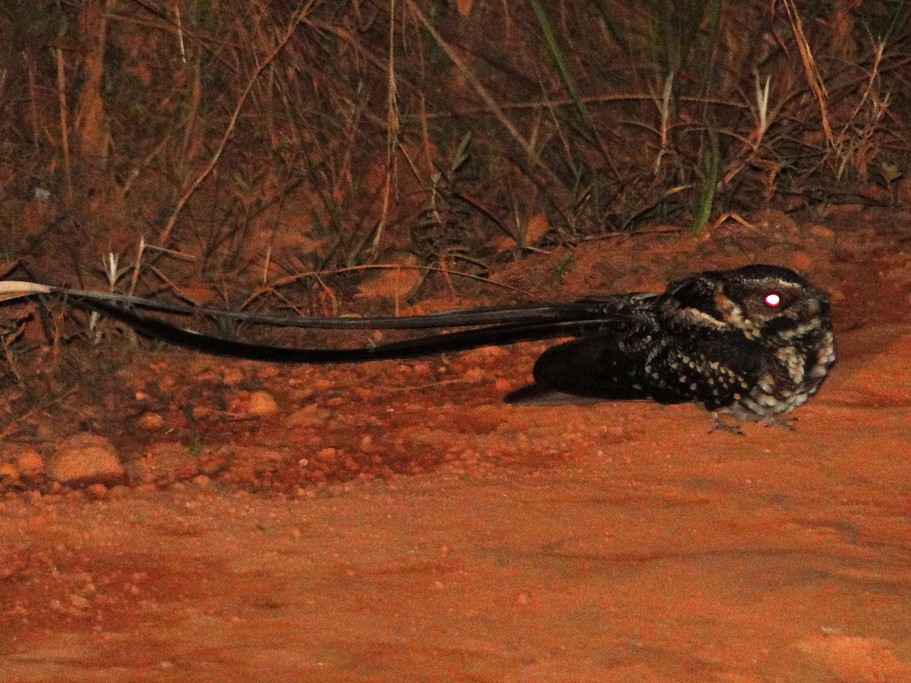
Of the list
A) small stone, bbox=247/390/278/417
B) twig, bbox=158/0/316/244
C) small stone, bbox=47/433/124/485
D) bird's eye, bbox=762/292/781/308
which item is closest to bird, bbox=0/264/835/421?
bird's eye, bbox=762/292/781/308

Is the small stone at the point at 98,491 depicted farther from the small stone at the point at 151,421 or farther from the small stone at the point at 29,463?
the small stone at the point at 151,421

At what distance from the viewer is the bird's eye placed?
3436mm

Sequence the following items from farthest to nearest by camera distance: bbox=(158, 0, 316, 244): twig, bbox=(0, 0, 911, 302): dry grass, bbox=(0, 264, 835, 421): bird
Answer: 1. bbox=(0, 0, 911, 302): dry grass
2. bbox=(158, 0, 316, 244): twig
3. bbox=(0, 264, 835, 421): bird

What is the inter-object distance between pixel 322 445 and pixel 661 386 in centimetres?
87

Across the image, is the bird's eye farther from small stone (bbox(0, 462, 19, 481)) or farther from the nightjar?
small stone (bbox(0, 462, 19, 481))

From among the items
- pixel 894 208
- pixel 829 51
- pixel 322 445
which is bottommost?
pixel 322 445

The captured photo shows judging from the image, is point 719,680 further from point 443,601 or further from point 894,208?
point 894,208

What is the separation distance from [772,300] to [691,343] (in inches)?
8.9

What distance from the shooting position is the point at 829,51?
500cm

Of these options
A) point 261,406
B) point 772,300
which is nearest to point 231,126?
point 261,406

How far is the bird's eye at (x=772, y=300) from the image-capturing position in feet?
11.3

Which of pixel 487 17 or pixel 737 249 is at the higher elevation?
pixel 487 17

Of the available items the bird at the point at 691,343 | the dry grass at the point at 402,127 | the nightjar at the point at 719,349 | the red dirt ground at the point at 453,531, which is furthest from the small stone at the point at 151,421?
the nightjar at the point at 719,349

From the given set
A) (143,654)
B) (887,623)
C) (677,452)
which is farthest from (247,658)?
(677,452)
